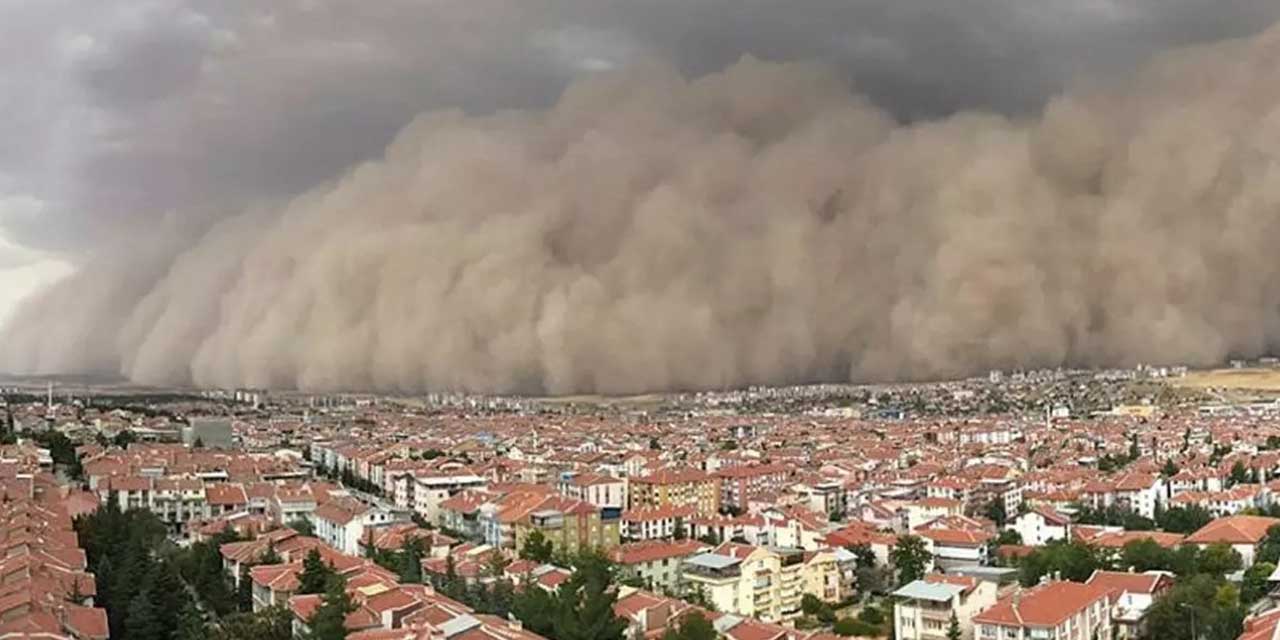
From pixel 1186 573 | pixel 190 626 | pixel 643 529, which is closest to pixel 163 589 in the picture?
pixel 190 626

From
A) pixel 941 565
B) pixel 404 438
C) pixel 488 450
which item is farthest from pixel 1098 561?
pixel 404 438

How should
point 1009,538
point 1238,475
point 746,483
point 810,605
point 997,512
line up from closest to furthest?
point 810,605, point 1009,538, point 997,512, point 1238,475, point 746,483

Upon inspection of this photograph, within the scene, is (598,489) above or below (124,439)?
below

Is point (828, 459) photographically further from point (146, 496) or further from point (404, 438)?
point (146, 496)

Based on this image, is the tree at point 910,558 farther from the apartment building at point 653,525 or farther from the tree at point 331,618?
the tree at point 331,618

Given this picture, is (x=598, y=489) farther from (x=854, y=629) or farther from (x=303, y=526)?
(x=854, y=629)

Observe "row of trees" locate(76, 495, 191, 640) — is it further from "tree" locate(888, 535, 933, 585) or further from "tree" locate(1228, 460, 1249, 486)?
"tree" locate(1228, 460, 1249, 486)
